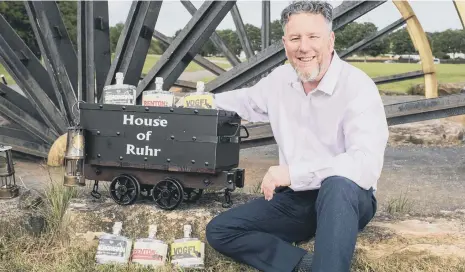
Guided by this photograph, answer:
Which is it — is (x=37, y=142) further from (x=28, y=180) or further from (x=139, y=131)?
(x=139, y=131)

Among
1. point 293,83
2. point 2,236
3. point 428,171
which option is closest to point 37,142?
point 2,236

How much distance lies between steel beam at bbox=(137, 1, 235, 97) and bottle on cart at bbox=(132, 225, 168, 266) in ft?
10.5

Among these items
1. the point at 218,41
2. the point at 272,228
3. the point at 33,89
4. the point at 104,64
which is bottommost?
the point at 272,228

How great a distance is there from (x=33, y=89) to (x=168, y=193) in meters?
4.67

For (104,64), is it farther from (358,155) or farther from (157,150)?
(358,155)

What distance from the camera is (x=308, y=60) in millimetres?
3111

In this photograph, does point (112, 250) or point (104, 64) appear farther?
point (104, 64)

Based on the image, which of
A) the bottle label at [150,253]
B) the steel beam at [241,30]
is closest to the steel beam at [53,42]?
the steel beam at [241,30]

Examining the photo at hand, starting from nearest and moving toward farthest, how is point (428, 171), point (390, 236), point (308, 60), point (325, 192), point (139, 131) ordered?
point (325, 192) < point (308, 60) < point (390, 236) < point (139, 131) < point (428, 171)

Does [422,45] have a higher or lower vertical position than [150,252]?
higher

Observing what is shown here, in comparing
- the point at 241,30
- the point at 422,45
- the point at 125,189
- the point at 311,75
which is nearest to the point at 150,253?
the point at 125,189

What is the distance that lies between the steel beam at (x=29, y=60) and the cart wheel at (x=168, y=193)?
484 cm

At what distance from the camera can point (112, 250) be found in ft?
11.9

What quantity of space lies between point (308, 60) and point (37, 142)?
599 centimetres
